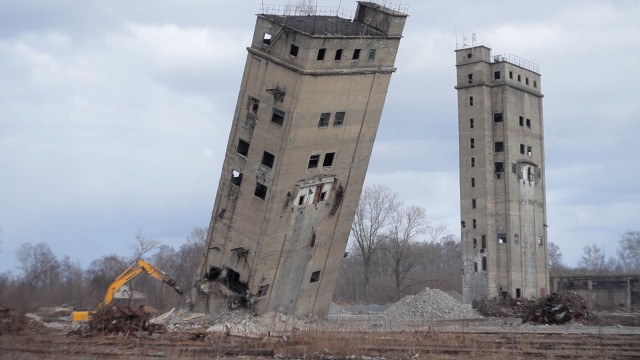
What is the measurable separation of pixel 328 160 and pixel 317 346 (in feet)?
48.2

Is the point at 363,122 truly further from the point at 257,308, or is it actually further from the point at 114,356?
the point at 114,356

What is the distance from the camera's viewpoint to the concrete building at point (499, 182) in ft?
167

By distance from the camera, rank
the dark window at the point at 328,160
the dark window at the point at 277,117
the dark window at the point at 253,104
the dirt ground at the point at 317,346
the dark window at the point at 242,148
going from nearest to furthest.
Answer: the dirt ground at the point at 317,346
the dark window at the point at 277,117
the dark window at the point at 253,104
the dark window at the point at 242,148
the dark window at the point at 328,160

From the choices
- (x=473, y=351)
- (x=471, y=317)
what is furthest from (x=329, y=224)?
(x=473, y=351)

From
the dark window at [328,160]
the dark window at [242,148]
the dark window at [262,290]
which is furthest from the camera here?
the dark window at [328,160]

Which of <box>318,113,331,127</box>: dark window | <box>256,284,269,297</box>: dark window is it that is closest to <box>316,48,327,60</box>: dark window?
<box>318,113,331,127</box>: dark window

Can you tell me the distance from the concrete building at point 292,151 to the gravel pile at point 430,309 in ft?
31.2

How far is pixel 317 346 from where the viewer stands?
20.1m

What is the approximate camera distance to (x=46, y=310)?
36.7 m

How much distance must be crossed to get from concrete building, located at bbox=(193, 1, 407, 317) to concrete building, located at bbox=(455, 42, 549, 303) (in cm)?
1772

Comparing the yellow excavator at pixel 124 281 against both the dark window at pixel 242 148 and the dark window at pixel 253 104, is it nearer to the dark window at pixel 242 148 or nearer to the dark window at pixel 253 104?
the dark window at pixel 242 148

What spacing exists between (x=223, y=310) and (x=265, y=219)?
169 inches

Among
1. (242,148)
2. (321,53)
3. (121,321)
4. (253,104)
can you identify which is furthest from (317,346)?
(321,53)

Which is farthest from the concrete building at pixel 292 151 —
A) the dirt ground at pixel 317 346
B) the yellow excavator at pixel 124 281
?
the dirt ground at pixel 317 346
